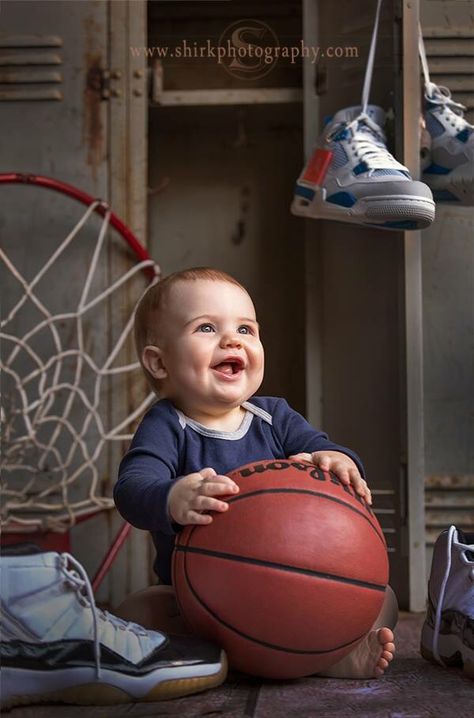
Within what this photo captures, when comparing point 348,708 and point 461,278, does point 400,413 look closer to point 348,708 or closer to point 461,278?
point 461,278

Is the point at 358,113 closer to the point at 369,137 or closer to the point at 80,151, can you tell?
the point at 369,137

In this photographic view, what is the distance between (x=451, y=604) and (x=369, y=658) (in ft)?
0.71

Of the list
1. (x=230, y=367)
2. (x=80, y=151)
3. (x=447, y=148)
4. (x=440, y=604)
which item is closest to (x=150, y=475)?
(x=230, y=367)

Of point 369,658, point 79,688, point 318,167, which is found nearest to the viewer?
point 79,688

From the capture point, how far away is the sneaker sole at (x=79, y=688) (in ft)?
4.16

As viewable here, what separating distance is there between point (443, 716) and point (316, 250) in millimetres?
1555

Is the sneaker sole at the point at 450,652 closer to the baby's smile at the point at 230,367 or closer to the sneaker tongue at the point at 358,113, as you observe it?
the baby's smile at the point at 230,367

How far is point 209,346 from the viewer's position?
1.62 meters

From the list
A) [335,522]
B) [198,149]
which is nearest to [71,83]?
[198,149]

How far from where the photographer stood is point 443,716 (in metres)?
1.23

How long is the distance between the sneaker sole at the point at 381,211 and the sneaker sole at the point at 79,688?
3.45 ft

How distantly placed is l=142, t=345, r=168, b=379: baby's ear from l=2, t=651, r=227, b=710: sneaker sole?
1.85 feet

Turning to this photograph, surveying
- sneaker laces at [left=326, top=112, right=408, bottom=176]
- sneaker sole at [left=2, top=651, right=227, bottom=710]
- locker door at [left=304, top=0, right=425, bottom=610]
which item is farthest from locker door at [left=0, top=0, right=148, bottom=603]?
sneaker sole at [left=2, top=651, right=227, bottom=710]

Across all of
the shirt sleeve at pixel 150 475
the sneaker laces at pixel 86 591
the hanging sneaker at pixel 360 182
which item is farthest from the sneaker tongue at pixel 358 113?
the sneaker laces at pixel 86 591
